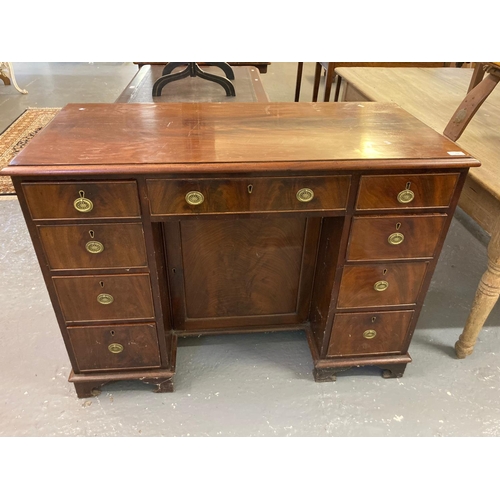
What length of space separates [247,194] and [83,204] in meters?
0.43

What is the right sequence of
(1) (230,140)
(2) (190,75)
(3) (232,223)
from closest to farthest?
1. (1) (230,140)
2. (3) (232,223)
3. (2) (190,75)

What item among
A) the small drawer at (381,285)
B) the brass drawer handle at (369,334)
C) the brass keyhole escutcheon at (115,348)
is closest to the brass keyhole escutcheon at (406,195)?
the small drawer at (381,285)

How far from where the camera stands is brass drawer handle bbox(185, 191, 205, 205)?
3.61 feet

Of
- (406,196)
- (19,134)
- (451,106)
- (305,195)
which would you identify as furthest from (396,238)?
(19,134)

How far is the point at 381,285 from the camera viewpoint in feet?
4.39

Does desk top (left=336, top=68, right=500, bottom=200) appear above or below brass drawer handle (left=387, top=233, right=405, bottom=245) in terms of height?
above

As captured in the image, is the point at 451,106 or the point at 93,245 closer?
the point at 93,245

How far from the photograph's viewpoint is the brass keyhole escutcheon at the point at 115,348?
138 cm

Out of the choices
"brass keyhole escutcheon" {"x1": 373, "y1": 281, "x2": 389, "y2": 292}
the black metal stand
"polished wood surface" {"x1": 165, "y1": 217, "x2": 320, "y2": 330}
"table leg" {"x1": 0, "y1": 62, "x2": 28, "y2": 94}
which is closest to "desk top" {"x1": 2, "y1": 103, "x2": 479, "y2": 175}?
"polished wood surface" {"x1": 165, "y1": 217, "x2": 320, "y2": 330}

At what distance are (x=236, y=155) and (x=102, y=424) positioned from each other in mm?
1013

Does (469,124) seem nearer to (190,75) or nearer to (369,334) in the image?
(369,334)

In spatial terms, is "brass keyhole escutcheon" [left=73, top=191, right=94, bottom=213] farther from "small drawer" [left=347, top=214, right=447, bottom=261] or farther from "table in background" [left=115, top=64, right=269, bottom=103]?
"table in background" [left=115, top=64, right=269, bottom=103]

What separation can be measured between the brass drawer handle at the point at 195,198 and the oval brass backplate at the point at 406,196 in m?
0.55

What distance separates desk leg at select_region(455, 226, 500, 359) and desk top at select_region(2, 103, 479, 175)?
472 millimetres
